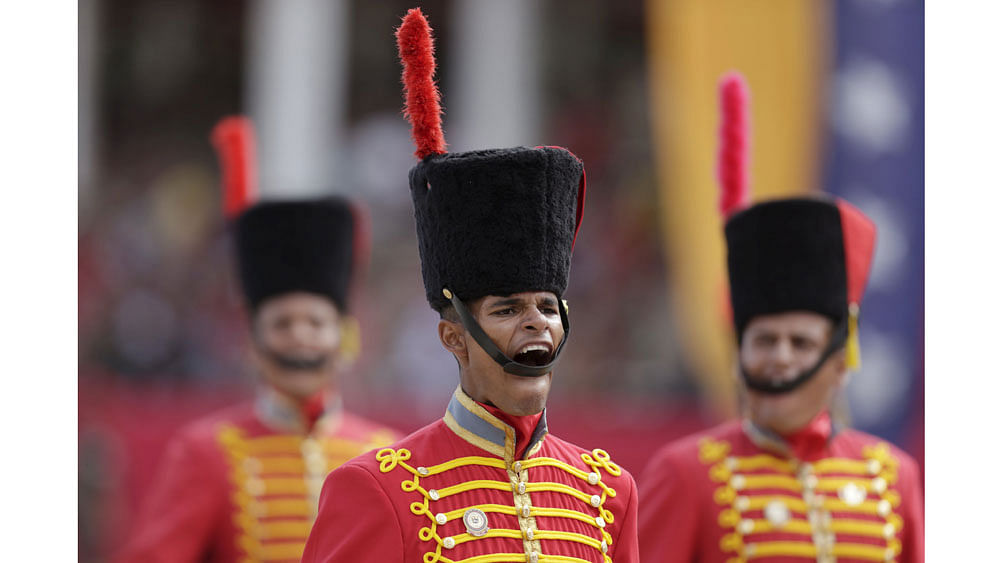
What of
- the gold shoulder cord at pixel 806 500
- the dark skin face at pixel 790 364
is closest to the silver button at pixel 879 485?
the gold shoulder cord at pixel 806 500

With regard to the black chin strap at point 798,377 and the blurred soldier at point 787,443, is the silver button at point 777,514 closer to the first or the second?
the blurred soldier at point 787,443

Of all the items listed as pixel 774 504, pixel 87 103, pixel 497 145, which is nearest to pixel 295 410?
pixel 774 504

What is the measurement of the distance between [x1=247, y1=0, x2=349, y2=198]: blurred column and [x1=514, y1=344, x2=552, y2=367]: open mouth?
1077 centimetres

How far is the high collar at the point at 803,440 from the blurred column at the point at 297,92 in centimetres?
950

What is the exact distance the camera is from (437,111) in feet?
11.7

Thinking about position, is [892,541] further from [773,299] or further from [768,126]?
[768,126]

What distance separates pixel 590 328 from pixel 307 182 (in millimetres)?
3238

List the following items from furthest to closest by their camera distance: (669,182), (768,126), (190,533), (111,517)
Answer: (669,182) → (768,126) → (111,517) → (190,533)

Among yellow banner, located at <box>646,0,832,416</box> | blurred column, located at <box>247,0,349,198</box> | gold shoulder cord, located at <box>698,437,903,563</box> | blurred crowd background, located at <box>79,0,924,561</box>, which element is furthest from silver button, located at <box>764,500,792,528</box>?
blurred column, located at <box>247,0,349,198</box>

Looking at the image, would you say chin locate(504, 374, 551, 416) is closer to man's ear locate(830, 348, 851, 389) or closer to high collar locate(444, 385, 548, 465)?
Answer: high collar locate(444, 385, 548, 465)

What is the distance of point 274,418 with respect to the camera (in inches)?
234

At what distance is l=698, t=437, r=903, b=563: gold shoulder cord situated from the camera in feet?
15.9

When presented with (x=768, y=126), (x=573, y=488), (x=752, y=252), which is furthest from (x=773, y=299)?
(x=768, y=126)

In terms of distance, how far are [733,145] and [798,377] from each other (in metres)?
0.91
